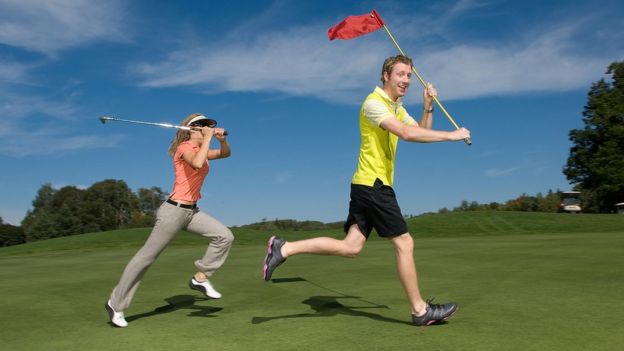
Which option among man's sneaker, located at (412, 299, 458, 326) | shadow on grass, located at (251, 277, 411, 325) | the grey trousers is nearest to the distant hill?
shadow on grass, located at (251, 277, 411, 325)

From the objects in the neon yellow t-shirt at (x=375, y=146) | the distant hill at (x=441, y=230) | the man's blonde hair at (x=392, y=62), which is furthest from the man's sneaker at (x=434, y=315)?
the distant hill at (x=441, y=230)

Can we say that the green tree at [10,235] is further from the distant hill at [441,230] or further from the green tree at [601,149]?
the green tree at [601,149]

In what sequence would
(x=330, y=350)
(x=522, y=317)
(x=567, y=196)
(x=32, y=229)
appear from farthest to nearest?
(x=32, y=229), (x=567, y=196), (x=522, y=317), (x=330, y=350)

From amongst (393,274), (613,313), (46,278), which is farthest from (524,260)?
(46,278)

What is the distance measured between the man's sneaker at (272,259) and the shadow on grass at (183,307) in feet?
2.90

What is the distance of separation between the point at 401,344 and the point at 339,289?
324 cm

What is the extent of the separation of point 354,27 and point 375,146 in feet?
6.05

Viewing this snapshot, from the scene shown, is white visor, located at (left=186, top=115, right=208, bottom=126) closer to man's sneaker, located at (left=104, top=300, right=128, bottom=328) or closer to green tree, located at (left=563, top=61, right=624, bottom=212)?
man's sneaker, located at (left=104, top=300, right=128, bottom=328)

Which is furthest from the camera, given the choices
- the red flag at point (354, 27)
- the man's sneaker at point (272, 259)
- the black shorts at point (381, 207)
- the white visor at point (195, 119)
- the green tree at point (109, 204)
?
the green tree at point (109, 204)

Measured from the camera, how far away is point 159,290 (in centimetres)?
797

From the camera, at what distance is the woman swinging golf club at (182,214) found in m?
5.67

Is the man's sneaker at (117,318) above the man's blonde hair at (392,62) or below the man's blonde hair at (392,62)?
below

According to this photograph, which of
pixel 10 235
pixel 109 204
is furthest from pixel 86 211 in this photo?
pixel 10 235

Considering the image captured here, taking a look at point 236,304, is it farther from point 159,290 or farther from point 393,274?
point 393,274
